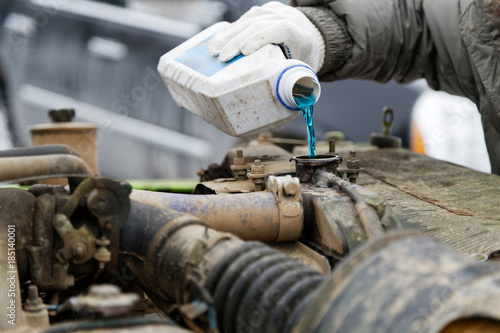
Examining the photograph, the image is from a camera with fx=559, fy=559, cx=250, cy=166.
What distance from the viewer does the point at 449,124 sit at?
5852 millimetres

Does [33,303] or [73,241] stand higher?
[73,241]

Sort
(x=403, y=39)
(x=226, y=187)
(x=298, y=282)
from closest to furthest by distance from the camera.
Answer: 1. (x=298, y=282)
2. (x=226, y=187)
3. (x=403, y=39)

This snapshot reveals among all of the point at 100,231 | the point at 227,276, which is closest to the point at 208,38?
the point at 100,231

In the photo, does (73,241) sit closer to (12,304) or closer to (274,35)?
(12,304)

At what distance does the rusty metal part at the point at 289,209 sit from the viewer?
1.42m

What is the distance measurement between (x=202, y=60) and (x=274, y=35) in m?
0.27

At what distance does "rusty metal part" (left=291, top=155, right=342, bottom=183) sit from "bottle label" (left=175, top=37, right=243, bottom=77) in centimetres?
46

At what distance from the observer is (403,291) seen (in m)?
0.78

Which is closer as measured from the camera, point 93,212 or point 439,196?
point 93,212

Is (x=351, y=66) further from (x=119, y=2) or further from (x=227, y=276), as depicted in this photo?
(x=119, y=2)

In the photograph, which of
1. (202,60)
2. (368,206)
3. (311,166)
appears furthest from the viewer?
(202,60)

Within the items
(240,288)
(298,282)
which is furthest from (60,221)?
(298,282)

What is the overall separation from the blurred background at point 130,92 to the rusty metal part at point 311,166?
3841mm

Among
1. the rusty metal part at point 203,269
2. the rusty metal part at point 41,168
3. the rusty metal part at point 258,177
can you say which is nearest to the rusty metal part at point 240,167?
the rusty metal part at point 258,177
